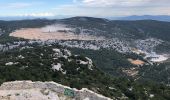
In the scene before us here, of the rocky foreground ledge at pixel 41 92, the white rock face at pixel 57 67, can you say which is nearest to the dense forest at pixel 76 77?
the white rock face at pixel 57 67

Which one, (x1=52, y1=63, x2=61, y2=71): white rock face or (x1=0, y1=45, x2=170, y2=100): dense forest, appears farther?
(x1=52, y1=63, x2=61, y2=71): white rock face

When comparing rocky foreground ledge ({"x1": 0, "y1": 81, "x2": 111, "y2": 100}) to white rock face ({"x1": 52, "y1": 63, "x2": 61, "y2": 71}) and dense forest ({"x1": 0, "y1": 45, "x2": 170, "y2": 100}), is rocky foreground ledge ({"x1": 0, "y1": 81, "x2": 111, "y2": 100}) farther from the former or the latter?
white rock face ({"x1": 52, "y1": 63, "x2": 61, "y2": 71})

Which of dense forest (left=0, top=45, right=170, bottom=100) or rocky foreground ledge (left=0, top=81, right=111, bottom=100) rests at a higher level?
rocky foreground ledge (left=0, top=81, right=111, bottom=100)

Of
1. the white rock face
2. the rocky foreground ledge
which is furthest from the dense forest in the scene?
the rocky foreground ledge

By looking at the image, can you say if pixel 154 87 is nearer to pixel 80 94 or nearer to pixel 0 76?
pixel 0 76

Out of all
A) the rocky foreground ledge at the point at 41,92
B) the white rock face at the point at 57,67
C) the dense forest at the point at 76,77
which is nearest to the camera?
the rocky foreground ledge at the point at 41,92

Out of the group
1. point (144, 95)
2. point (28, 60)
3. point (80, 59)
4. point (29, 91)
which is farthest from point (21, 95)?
point (80, 59)

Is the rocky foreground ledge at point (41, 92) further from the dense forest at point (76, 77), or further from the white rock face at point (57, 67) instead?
the white rock face at point (57, 67)

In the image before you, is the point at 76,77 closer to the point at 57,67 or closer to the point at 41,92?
the point at 57,67

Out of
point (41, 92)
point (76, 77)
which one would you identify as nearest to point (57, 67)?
point (76, 77)

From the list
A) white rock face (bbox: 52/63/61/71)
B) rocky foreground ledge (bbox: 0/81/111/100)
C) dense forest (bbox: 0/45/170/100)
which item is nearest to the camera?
rocky foreground ledge (bbox: 0/81/111/100)
